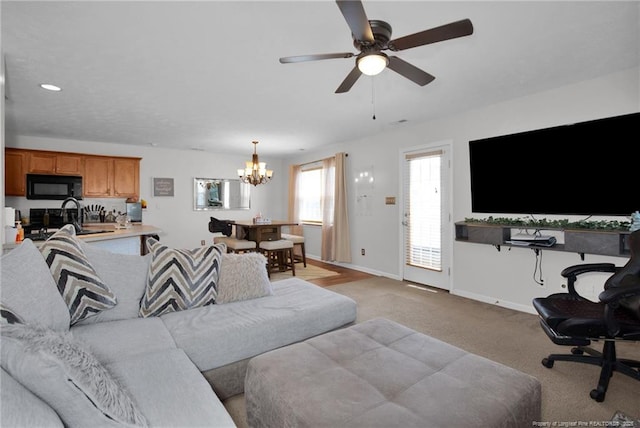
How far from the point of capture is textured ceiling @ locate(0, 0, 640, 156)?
1958 millimetres

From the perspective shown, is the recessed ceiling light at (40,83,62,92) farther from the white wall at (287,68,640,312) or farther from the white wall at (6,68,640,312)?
the white wall at (287,68,640,312)

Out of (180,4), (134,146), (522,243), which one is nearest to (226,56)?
(180,4)

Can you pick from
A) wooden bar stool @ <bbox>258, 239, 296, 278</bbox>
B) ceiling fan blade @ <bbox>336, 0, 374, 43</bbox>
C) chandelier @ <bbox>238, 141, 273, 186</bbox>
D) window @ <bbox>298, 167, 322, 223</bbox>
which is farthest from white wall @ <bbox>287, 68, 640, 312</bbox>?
ceiling fan blade @ <bbox>336, 0, 374, 43</bbox>

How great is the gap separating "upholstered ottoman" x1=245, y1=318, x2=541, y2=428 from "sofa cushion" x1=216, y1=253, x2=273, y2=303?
0.87 metres

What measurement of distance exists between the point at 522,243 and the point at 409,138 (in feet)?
7.36

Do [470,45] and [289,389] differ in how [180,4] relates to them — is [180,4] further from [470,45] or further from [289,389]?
[289,389]

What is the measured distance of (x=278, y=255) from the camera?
554 centimetres

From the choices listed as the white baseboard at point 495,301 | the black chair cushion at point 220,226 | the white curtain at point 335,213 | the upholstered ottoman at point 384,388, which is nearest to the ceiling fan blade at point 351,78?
the upholstered ottoman at point 384,388

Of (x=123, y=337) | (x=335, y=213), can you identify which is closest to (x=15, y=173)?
(x=123, y=337)

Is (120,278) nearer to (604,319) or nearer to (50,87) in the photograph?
(50,87)

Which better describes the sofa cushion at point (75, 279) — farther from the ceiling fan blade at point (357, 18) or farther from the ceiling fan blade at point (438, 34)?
the ceiling fan blade at point (438, 34)

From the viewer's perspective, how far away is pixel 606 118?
2859 mm

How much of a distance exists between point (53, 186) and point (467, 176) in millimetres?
6621

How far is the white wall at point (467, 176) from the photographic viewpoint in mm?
2984
